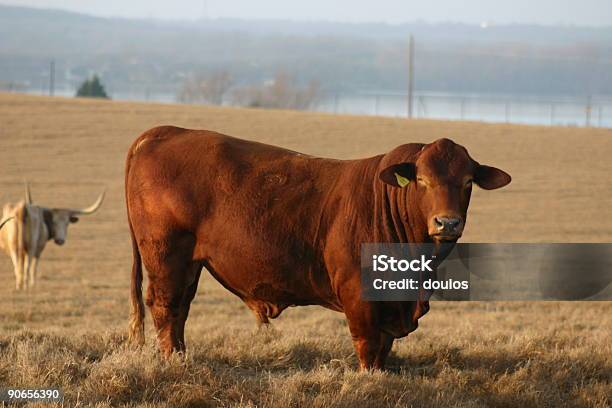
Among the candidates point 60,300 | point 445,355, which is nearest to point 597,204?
point 60,300

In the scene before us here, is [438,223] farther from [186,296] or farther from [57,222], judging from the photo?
[57,222]

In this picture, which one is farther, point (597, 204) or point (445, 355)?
point (597, 204)

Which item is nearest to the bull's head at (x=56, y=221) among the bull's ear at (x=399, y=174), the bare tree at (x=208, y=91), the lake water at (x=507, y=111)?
the bull's ear at (x=399, y=174)

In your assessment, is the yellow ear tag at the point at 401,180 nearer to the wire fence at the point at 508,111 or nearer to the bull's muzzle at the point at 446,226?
the bull's muzzle at the point at 446,226

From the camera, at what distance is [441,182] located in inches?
213

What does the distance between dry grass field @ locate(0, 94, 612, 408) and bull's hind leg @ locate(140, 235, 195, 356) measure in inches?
8.0

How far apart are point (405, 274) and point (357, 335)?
42cm

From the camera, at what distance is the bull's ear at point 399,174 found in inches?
218

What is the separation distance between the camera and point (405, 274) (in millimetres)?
5660

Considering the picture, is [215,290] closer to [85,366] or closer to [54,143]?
[85,366]

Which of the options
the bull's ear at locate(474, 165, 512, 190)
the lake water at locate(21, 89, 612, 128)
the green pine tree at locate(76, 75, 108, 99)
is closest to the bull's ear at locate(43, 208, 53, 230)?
the bull's ear at locate(474, 165, 512, 190)

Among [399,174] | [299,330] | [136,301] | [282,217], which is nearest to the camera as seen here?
[399,174]

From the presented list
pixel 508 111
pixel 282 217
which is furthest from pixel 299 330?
pixel 508 111

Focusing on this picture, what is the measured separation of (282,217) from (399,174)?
764mm
